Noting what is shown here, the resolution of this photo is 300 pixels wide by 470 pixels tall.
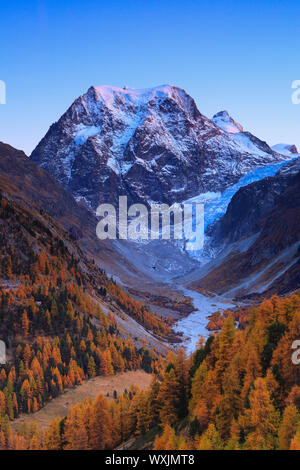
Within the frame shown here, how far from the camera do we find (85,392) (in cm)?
7419

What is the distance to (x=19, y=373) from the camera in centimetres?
7194

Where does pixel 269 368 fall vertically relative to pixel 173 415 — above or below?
above

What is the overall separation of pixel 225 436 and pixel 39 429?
110 ft

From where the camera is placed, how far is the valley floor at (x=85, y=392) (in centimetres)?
6470

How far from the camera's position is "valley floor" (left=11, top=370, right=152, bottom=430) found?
6470 cm

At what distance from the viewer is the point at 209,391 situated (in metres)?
43.2

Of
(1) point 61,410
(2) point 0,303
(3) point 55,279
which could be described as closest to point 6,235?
(3) point 55,279

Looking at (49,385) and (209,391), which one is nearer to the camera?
(209,391)

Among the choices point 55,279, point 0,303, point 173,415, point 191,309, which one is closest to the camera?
point 173,415

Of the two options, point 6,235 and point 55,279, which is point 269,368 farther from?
point 6,235
